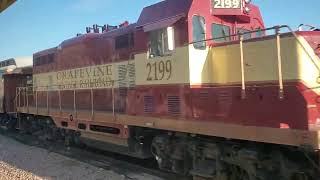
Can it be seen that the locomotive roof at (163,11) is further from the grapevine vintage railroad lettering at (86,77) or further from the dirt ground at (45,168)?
the dirt ground at (45,168)

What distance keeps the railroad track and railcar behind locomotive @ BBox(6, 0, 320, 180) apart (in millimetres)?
428

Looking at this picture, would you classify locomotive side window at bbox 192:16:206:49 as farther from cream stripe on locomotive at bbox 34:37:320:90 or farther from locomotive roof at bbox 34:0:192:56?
locomotive roof at bbox 34:0:192:56

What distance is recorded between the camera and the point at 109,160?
11.7 metres

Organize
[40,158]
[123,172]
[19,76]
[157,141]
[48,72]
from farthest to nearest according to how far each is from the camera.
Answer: [19,76]
[48,72]
[40,158]
[123,172]
[157,141]

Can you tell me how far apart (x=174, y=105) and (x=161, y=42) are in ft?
4.30

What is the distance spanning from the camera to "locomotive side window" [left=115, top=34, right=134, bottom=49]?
1004 centimetres

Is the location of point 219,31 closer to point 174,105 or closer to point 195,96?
point 195,96

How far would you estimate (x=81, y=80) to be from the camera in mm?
12648

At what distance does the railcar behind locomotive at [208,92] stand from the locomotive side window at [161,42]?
2cm

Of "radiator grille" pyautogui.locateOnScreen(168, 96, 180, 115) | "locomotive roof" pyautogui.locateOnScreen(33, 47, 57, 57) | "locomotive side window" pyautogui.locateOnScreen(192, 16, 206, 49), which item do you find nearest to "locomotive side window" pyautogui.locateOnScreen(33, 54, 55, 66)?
"locomotive roof" pyautogui.locateOnScreen(33, 47, 57, 57)

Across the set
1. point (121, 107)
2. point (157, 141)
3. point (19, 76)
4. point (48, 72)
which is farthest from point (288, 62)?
point (19, 76)

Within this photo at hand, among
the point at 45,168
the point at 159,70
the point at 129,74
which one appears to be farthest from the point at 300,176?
the point at 45,168

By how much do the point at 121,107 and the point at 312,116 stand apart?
5514 millimetres

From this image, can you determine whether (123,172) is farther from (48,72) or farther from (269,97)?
(48,72)
